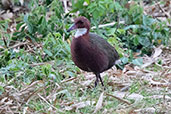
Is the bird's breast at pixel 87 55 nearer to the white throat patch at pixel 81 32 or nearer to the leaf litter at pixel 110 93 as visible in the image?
Answer: the white throat patch at pixel 81 32

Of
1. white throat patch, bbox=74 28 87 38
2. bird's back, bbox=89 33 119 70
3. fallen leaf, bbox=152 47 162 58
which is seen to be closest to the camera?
white throat patch, bbox=74 28 87 38

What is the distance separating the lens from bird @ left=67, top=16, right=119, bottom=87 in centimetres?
483

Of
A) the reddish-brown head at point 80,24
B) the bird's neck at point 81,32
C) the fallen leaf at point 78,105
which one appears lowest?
the fallen leaf at point 78,105

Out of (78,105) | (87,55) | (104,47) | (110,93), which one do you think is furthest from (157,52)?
(78,105)

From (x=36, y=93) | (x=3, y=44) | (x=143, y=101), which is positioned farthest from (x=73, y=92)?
(x=3, y=44)

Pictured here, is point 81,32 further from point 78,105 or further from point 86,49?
point 78,105

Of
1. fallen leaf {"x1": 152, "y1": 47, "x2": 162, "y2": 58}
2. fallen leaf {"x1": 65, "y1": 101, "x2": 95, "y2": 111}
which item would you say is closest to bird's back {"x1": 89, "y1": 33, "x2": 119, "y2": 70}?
fallen leaf {"x1": 65, "y1": 101, "x2": 95, "y2": 111}

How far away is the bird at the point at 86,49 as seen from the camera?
4832 millimetres

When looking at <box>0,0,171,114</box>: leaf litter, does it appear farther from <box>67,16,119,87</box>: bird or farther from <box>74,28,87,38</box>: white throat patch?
<box>74,28,87,38</box>: white throat patch

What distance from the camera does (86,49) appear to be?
4.84m

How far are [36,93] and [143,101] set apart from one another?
1179 mm

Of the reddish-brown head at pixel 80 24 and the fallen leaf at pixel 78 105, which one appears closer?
the fallen leaf at pixel 78 105

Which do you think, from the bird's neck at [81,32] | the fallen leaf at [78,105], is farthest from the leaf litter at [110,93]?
the bird's neck at [81,32]

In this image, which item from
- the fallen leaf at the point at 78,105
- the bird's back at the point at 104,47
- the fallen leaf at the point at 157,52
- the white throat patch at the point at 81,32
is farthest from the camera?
the fallen leaf at the point at 157,52
